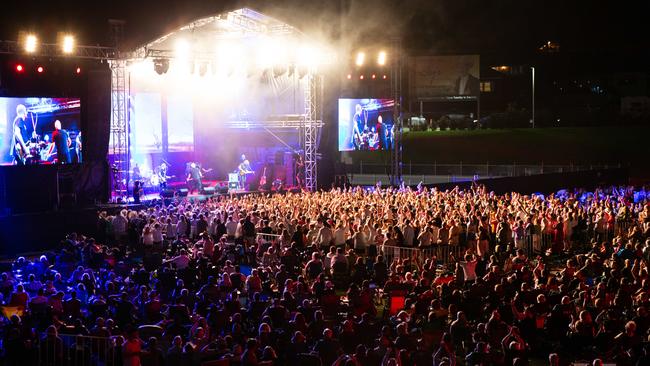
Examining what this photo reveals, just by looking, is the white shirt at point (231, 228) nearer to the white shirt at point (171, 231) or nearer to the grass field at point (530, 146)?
the white shirt at point (171, 231)

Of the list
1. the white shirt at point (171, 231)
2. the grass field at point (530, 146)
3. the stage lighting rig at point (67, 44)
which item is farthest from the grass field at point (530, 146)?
the white shirt at point (171, 231)

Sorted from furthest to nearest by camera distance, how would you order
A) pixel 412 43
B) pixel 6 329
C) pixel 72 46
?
pixel 412 43 → pixel 72 46 → pixel 6 329

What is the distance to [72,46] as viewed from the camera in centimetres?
2577

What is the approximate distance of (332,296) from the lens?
12.9 m

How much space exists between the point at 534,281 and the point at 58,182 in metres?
18.1

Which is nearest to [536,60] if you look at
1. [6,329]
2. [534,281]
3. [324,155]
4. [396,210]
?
[324,155]

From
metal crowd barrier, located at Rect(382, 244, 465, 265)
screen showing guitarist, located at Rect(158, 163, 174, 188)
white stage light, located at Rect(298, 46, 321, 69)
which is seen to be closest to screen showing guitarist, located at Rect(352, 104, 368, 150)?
white stage light, located at Rect(298, 46, 321, 69)

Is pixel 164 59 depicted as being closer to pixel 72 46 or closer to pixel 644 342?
pixel 72 46

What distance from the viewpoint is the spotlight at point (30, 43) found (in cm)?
2472

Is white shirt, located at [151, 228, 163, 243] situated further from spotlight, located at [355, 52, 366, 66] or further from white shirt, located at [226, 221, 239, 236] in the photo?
spotlight, located at [355, 52, 366, 66]

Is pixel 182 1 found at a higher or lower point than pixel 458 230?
higher

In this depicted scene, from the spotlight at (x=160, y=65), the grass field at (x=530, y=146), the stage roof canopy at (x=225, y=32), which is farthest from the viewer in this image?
the grass field at (x=530, y=146)

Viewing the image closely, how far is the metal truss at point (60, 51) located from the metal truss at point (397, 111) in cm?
1272

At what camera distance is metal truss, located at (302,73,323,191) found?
3419cm
